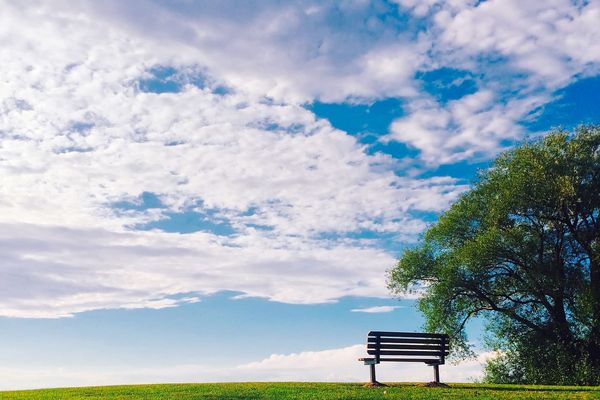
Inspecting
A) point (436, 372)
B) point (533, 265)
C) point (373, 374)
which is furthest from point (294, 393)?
point (533, 265)

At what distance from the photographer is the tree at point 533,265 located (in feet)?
118

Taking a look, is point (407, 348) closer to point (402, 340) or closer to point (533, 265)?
point (402, 340)

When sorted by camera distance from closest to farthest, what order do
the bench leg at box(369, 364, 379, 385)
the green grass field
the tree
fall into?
the green grass field < the bench leg at box(369, 364, 379, 385) < the tree

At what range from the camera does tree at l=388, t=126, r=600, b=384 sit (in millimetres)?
36062

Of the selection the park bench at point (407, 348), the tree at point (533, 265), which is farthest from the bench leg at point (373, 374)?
the tree at point (533, 265)

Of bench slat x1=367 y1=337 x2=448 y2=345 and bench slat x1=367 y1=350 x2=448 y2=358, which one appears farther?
bench slat x1=367 y1=337 x2=448 y2=345

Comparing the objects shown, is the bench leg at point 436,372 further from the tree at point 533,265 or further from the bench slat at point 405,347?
the tree at point 533,265

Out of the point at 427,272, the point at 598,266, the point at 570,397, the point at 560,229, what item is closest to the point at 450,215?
the point at 427,272

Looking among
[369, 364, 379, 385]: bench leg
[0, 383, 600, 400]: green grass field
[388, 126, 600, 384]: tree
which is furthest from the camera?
[388, 126, 600, 384]: tree

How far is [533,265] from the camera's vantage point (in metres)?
36.6

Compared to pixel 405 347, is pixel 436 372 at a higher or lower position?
lower

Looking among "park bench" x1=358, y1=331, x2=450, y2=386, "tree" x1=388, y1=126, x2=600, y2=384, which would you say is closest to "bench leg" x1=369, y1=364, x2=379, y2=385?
"park bench" x1=358, y1=331, x2=450, y2=386

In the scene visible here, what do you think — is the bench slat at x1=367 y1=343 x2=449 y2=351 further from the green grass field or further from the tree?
the tree

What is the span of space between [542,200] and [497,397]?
1765 centimetres
